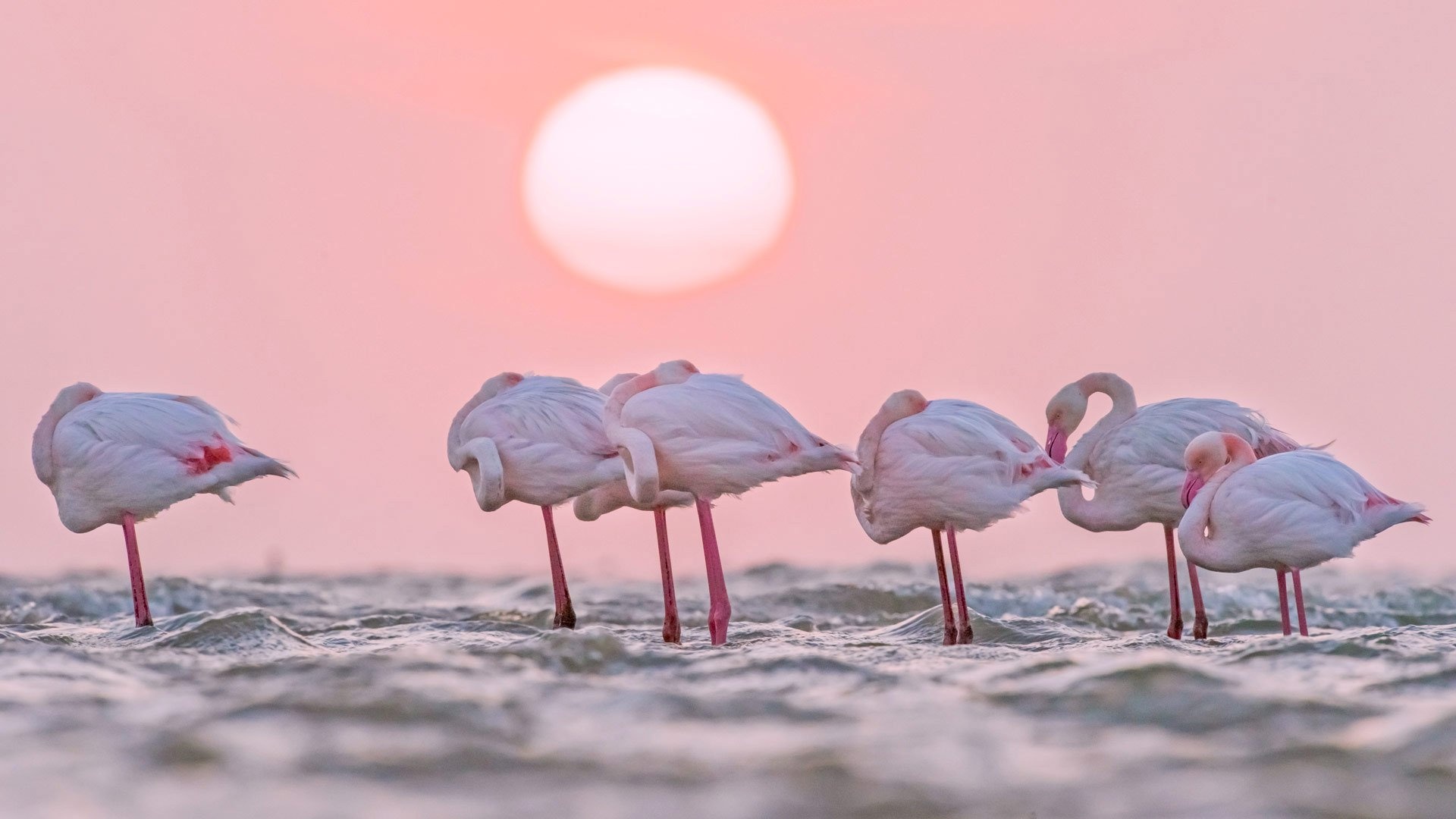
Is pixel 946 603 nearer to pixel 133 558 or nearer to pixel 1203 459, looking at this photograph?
pixel 1203 459

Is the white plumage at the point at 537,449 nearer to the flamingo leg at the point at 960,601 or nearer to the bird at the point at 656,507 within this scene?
the bird at the point at 656,507

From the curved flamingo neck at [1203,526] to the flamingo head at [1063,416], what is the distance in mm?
1863

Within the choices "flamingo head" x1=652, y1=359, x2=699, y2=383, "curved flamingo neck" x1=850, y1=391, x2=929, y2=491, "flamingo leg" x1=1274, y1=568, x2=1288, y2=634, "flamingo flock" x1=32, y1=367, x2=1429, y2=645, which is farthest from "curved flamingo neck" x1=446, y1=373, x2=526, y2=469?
"flamingo leg" x1=1274, y1=568, x2=1288, y2=634

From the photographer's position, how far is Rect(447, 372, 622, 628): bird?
30.6 feet

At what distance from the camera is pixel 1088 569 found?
22.3 metres

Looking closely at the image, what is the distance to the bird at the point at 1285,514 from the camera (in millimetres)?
8375

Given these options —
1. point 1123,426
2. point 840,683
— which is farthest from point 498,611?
point 840,683

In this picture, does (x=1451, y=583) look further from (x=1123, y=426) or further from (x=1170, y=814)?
(x=1170, y=814)

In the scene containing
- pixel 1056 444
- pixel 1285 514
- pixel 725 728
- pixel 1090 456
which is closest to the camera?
pixel 725 728

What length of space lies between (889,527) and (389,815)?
18.3ft

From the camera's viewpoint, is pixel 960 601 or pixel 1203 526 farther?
pixel 960 601

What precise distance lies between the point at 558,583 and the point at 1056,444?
3.34 metres

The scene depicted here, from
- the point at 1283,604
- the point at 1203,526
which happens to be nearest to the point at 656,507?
the point at 1203,526

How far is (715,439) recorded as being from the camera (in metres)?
8.51
